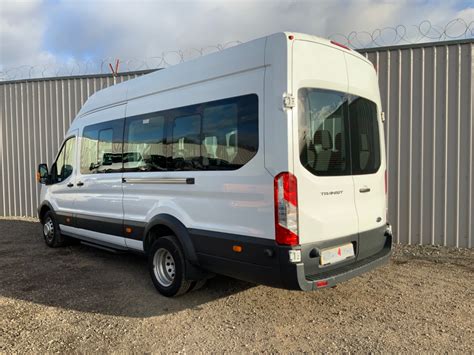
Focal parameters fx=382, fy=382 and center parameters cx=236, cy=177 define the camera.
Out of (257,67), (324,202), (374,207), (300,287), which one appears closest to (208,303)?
(300,287)

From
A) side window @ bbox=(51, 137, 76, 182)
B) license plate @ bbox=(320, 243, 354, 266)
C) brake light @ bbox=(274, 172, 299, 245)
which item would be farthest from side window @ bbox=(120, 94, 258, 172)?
side window @ bbox=(51, 137, 76, 182)

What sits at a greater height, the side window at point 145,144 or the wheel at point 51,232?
the side window at point 145,144

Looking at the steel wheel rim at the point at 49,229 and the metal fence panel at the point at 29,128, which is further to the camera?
the metal fence panel at the point at 29,128

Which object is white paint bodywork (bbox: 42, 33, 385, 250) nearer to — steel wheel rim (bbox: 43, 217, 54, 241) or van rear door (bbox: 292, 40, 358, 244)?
van rear door (bbox: 292, 40, 358, 244)

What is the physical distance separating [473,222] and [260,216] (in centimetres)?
495

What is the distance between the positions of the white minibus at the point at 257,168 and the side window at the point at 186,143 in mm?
12

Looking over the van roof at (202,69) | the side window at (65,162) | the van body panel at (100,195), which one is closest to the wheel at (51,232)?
the side window at (65,162)

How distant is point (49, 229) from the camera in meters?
7.20

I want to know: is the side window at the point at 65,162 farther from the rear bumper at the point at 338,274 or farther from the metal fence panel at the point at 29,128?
the rear bumper at the point at 338,274

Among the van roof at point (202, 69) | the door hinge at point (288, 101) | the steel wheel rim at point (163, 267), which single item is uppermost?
the van roof at point (202, 69)

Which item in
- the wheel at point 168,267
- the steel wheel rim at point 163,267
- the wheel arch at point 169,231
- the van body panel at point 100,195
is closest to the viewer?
the wheel arch at point 169,231

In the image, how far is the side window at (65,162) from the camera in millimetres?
6449

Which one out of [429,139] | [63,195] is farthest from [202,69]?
[429,139]

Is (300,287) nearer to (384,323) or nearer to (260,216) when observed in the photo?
(260,216)
